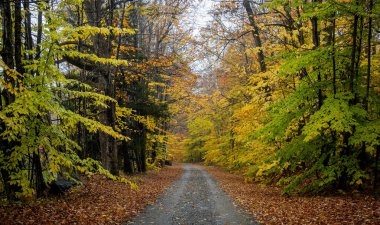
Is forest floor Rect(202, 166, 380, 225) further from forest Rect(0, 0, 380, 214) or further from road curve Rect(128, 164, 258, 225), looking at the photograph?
forest Rect(0, 0, 380, 214)

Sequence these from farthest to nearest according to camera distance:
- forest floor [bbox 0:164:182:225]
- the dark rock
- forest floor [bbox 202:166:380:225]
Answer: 1. the dark rock
2. forest floor [bbox 202:166:380:225]
3. forest floor [bbox 0:164:182:225]

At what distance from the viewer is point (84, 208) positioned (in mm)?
10062

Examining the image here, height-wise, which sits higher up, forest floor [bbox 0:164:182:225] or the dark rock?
the dark rock

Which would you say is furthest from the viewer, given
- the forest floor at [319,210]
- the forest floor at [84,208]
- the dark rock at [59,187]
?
the dark rock at [59,187]

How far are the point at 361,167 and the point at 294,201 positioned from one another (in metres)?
2.67

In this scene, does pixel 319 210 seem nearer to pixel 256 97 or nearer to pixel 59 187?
pixel 256 97

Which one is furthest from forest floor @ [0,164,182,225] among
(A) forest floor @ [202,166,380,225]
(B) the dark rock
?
(A) forest floor @ [202,166,380,225]

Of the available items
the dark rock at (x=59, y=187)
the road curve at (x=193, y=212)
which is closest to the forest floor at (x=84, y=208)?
the dark rock at (x=59, y=187)

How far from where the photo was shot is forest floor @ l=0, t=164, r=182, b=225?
8.23 metres

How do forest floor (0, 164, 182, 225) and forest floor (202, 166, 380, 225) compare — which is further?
forest floor (202, 166, 380, 225)

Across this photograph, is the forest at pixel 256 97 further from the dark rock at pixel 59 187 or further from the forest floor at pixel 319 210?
the forest floor at pixel 319 210

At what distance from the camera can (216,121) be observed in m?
38.0

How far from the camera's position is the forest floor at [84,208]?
27.0 feet

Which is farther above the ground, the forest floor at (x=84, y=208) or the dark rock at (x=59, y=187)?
the dark rock at (x=59, y=187)
